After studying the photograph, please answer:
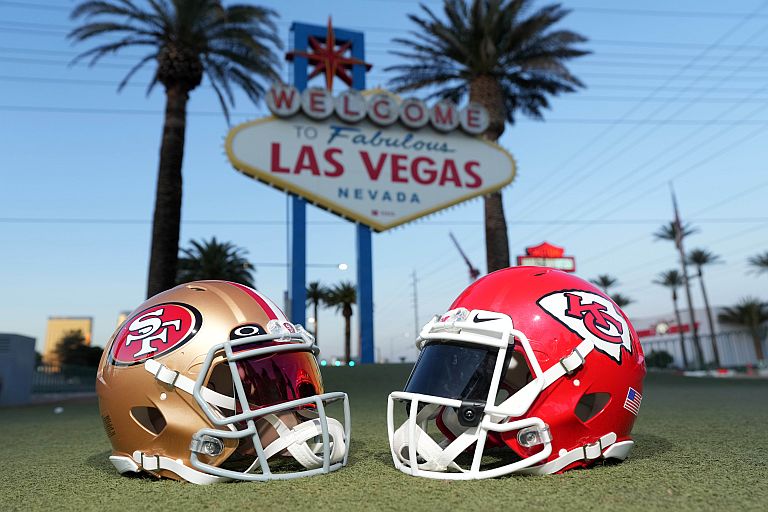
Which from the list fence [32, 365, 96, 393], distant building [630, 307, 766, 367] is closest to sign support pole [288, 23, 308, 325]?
fence [32, 365, 96, 393]

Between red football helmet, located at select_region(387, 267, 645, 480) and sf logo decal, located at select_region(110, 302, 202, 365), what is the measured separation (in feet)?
3.99

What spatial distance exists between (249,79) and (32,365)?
37.6 feet

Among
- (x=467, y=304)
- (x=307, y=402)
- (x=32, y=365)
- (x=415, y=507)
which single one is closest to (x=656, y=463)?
(x=467, y=304)

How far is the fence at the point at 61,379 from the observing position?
20.1 metres

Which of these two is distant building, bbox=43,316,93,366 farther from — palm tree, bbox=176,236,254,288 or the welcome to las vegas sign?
the welcome to las vegas sign

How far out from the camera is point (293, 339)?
3277 mm

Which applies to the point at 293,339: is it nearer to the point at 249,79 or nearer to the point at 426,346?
the point at 426,346

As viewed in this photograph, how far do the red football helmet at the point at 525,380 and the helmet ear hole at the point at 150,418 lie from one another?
1.37m

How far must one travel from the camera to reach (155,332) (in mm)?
3164

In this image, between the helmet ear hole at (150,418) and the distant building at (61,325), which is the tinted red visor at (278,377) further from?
the distant building at (61,325)

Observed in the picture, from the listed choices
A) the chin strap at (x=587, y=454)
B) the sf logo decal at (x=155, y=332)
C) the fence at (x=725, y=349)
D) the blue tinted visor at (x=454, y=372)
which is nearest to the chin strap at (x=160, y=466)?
the sf logo decal at (x=155, y=332)

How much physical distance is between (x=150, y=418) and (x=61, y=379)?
2264 cm

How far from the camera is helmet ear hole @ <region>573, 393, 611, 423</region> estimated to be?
3229mm

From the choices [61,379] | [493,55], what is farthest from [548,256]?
[61,379]
